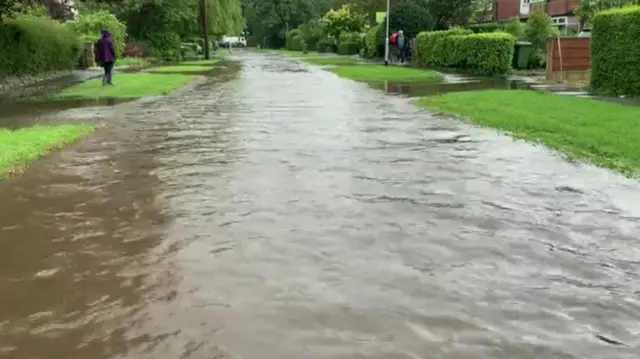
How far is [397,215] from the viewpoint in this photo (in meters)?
7.25

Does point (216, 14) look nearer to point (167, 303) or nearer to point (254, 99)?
point (254, 99)

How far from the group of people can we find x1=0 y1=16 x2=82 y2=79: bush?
1759 centimetres

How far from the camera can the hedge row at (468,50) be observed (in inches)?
1178

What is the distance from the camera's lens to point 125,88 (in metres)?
22.9

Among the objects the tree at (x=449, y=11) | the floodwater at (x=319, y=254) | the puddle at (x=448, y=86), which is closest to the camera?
the floodwater at (x=319, y=254)

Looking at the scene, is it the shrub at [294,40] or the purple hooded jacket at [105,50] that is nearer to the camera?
the purple hooded jacket at [105,50]

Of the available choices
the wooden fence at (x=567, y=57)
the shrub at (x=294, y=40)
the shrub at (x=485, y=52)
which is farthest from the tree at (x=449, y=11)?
the shrub at (x=294, y=40)

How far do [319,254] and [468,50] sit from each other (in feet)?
91.3

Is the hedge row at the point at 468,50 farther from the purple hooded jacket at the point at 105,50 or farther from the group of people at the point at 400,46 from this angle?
the purple hooded jacket at the point at 105,50

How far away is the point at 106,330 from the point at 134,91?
718 inches

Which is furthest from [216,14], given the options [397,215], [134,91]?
A: [397,215]

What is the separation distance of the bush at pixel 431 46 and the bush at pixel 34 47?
1727 cm

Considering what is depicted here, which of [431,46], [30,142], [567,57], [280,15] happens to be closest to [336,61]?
[431,46]

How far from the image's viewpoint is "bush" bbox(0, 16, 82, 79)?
2488cm
